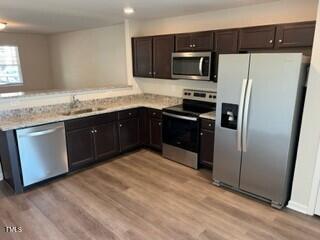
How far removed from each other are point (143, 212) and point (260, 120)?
1.72 metres

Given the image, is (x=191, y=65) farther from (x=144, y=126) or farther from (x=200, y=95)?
(x=144, y=126)

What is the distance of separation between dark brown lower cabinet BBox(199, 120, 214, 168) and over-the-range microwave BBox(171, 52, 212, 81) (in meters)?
0.71

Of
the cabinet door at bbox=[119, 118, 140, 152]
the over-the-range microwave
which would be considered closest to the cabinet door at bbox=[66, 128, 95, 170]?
the cabinet door at bbox=[119, 118, 140, 152]

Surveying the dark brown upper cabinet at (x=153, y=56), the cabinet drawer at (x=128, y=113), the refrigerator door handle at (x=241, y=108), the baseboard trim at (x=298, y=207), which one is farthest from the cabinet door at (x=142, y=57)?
the baseboard trim at (x=298, y=207)

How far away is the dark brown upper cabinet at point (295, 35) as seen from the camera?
8.95 feet

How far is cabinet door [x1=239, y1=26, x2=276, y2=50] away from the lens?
3017 millimetres

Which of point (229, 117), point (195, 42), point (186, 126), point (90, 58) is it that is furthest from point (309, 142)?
point (90, 58)

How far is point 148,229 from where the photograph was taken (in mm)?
2467

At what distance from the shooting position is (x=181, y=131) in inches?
153

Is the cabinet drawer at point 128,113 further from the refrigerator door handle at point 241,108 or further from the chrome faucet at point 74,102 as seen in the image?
the refrigerator door handle at point 241,108

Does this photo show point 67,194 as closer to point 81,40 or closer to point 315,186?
point 315,186

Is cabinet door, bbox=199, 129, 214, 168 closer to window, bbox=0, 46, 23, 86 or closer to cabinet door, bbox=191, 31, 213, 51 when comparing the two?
cabinet door, bbox=191, 31, 213, 51

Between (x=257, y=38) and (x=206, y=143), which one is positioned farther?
(x=206, y=143)

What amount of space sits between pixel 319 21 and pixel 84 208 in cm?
323
